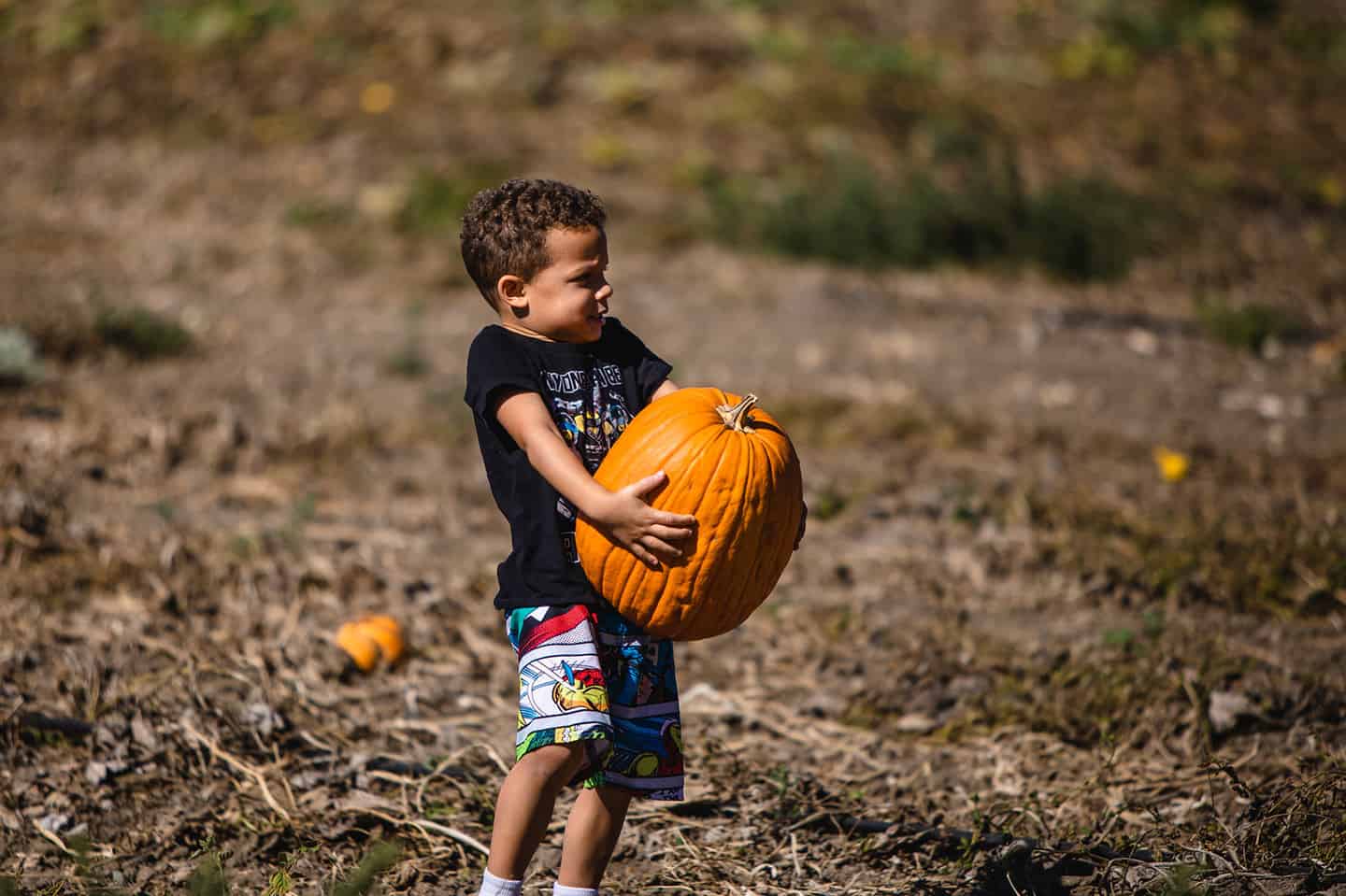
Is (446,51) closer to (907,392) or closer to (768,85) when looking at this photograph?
(768,85)

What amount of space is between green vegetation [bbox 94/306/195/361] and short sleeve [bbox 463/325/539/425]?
538 centimetres

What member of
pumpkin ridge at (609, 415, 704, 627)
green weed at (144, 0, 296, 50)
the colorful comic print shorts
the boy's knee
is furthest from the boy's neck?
green weed at (144, 0, 296, 50)

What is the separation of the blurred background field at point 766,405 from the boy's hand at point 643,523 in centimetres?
98

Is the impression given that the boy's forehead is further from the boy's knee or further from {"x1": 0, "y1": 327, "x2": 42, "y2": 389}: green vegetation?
{"x1": 0, "y1": 327, "x2": 42, "y2": 389}: green vegetation

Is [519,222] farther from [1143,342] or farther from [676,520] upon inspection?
[1143,342]

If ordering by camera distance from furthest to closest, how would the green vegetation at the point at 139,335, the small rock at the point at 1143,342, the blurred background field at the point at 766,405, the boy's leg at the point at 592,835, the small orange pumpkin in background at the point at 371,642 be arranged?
the small rock at the point at 1143,342
the green vegetation at the point at 139,335
the small orange pumpkin in background at the point at 371,642
the blurred background field at the point at 766,405
the boy's leg at the point at 592,835

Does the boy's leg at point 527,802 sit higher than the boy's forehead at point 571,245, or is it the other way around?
the boy's forehead at point 571,245

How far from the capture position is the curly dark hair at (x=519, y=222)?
2828mm

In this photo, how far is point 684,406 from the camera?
2.87 m

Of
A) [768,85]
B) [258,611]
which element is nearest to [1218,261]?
[768,85]

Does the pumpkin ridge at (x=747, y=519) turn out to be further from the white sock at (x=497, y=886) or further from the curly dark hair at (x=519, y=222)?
the white sock at (x=497, y=886)

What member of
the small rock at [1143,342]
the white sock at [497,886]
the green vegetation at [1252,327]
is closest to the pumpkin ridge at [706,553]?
the white sock at [497,886]

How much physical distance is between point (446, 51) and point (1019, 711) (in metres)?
9.52

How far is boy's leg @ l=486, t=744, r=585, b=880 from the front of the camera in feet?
9.01
